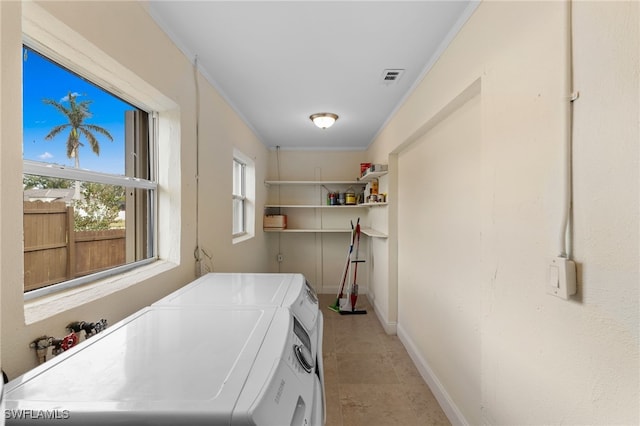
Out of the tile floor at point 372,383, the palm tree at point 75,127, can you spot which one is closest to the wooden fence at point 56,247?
the palm tree at point 75,127

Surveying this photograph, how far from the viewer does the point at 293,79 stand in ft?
7.18

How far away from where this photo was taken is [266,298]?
129 centimetres

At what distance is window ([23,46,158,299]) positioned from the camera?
100 centimetres

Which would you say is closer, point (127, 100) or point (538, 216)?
point (538, 216)

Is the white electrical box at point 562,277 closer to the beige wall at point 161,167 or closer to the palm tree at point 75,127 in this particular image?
the beige wall at point 161,167

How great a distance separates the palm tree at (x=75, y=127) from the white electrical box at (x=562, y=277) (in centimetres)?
180

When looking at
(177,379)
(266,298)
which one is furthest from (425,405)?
(177,379)

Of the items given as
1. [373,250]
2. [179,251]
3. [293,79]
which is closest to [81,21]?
[179,251]

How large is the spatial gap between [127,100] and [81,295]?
0.99m

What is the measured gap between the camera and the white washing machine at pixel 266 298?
118 cm

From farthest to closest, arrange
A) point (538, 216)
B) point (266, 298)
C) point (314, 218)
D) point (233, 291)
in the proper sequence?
point (314, 218) < point (233, 291) < point (266, 298) < point (538, 216)

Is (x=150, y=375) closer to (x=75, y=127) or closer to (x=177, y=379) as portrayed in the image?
(x=177, y=379)

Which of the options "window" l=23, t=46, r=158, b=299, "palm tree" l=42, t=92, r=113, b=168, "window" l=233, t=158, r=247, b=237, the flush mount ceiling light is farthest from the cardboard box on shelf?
"palm tree" l=42, t=92, r=113, b=168

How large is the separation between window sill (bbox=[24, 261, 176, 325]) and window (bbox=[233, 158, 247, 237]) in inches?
75.0
